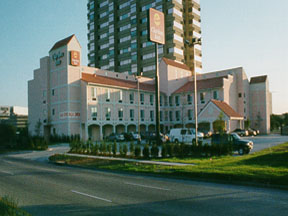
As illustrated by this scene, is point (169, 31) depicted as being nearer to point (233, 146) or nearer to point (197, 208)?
point (233, 146)

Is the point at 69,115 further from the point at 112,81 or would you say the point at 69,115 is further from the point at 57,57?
the point at 112,81

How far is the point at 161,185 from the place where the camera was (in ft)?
41.2

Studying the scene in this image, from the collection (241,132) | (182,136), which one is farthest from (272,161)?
(241,132)

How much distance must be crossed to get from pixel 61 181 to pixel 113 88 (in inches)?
1599

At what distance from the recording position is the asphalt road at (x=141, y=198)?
8.19m

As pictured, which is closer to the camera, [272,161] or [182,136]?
[272,161]

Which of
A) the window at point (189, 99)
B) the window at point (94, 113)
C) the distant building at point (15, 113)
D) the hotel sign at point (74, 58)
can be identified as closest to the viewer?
the hotel sign at point (74, 58)

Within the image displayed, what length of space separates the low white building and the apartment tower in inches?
777

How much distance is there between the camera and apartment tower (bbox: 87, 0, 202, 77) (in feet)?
274

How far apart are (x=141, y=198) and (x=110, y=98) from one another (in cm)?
4398

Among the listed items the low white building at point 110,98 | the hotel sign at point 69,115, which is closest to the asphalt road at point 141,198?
the low white building at point 110,98

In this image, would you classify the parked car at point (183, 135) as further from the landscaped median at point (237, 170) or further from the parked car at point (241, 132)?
the landscaped median at point (237, 170)

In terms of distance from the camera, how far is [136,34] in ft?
288

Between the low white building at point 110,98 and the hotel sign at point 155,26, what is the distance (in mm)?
18393
